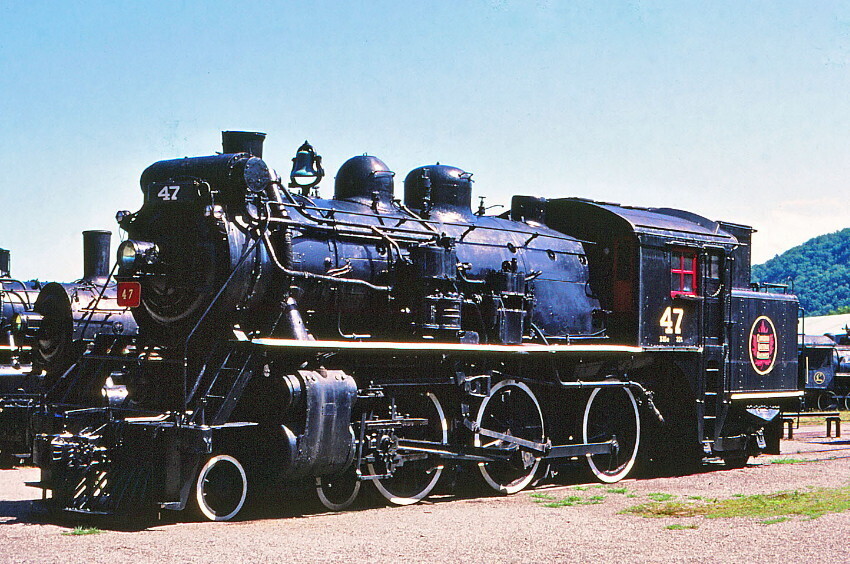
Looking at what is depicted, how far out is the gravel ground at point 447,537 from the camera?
351 inches

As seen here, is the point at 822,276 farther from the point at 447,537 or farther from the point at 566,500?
the point at 447,537

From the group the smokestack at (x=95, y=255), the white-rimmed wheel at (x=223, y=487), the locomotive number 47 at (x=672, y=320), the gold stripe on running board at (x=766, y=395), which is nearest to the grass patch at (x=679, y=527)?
the white-rimmed wheel at (x=223, y=487)

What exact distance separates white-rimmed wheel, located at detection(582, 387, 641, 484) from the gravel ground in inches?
91.5

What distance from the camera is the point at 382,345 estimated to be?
12195 mm

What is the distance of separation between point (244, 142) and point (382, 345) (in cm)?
290

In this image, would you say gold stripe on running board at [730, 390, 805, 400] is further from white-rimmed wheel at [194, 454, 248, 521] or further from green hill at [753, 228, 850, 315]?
green hill at [753, 228, 850, 315]

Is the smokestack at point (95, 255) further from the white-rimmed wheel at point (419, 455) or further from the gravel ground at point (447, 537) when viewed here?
the white-rimmed wheel at point (419, 455)

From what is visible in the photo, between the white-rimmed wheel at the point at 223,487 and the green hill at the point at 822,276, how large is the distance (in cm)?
15003

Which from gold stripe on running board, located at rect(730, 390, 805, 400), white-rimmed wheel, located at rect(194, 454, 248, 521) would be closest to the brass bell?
white-rimmed wheel, located at rect(194, 454, 248, 521)

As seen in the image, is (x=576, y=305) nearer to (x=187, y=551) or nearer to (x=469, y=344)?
(x=469, y=344)

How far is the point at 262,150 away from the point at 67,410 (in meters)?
3.72

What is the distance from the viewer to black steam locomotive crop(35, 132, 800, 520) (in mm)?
11312

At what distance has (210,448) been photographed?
35.0ft

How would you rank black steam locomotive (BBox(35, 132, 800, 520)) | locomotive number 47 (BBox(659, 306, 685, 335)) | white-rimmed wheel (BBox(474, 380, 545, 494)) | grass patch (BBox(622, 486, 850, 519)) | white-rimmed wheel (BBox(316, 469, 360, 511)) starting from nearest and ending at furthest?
black steam locomotive (BBox(35, 132, 800, 520)) < grass patch (BBox(622, 486, 850, 519)) < white-rimmed wheel (BBox(316, 469, 360, 511)) < white-rimmed wheel (BBox(474, 380, 545, 494)) < locomotive number 47 (BBox(659, 306, 685, 335))
